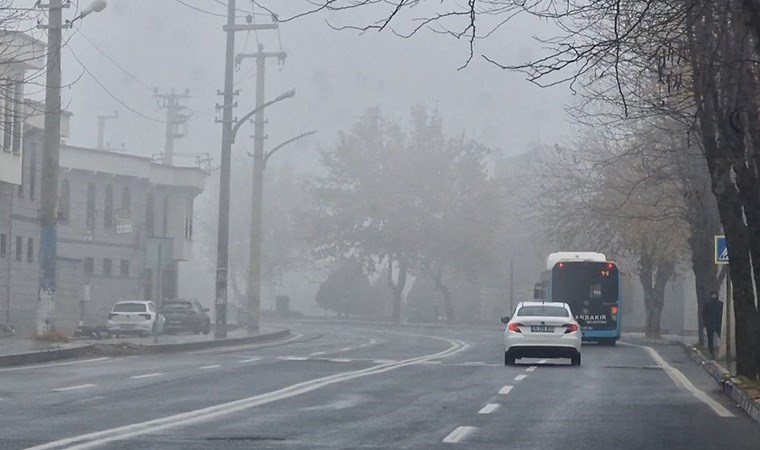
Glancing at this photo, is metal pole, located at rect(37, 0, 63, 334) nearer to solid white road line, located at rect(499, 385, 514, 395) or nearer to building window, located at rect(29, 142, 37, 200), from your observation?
solid white road line, located at rect(499, 385, 514, 395)

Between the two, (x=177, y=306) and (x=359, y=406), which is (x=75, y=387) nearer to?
(x=359, y=406)

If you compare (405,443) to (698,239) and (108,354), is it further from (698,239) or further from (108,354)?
(698,239)

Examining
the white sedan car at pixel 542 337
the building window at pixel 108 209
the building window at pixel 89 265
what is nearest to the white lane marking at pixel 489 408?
the white sedan car at pixel 542 337

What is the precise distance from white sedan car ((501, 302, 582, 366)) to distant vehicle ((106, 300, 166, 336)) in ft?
81.0

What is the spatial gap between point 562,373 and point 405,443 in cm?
1651

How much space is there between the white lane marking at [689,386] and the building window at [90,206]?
37.4 meters

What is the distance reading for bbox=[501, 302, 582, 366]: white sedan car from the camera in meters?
34.2

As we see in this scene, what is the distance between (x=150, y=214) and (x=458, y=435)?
215 feet

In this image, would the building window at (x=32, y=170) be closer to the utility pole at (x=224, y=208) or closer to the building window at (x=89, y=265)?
the utility pole at (x=224, y=208)

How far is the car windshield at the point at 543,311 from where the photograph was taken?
115ft

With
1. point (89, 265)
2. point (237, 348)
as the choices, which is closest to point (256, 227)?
point (237, 348)

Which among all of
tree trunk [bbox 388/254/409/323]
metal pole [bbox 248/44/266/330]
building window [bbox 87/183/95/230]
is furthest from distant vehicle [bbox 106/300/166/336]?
tree trunk [bbox 388/254/409/323]

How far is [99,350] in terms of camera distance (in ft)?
121

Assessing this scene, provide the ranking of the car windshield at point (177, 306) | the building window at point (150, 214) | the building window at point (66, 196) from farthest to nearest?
1. the building window at point (150, 214)
2. the building window at point (66, 196)
3. the car windshield at point (177, 306)
